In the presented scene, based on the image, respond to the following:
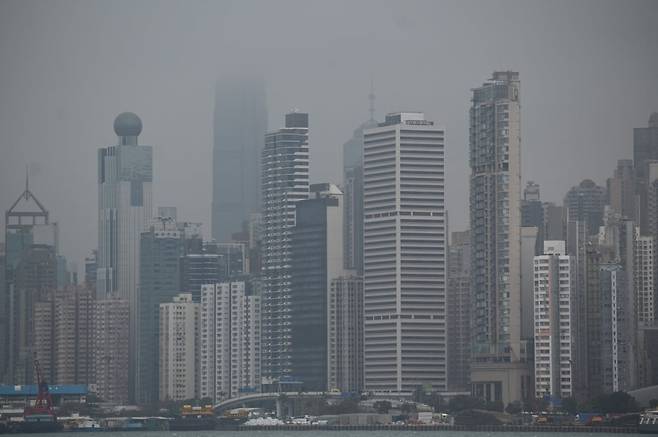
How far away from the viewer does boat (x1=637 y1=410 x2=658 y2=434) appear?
616ft

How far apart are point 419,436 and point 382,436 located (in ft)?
17.9

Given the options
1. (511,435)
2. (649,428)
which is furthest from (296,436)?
(649,428)

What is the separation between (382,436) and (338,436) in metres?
4.14

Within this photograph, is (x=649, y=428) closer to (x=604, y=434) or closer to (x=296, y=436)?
(x=604, y=434)

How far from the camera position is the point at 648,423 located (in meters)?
189

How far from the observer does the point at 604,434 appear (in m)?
189

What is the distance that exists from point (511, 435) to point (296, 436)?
2075 cm

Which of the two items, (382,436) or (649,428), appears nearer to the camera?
(649,428)

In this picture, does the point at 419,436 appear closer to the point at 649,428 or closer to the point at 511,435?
the point at 511,435

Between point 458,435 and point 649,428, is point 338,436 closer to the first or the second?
point 458,435

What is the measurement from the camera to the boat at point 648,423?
616 feet

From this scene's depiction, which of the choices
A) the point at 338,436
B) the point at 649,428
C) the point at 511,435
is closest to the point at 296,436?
the point at 338,436

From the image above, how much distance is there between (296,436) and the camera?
653 ft

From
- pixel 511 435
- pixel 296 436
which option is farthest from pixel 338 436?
pixel 511 435
